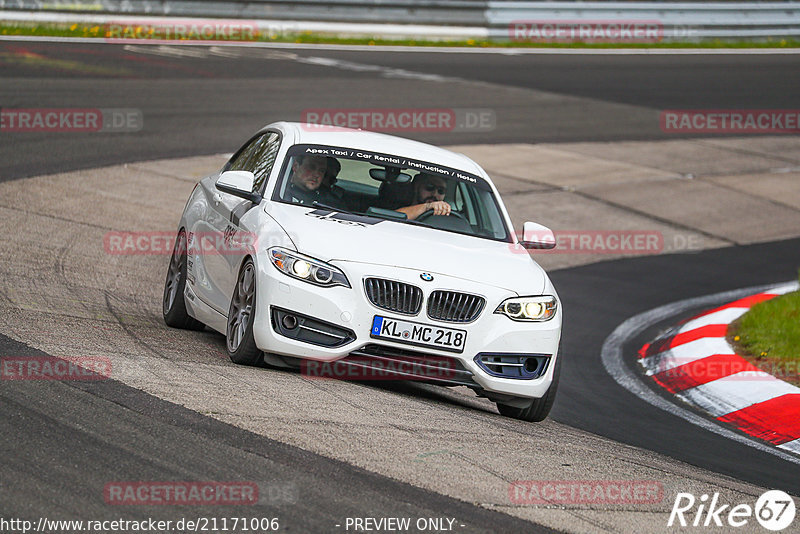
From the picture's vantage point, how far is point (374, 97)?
2111cm

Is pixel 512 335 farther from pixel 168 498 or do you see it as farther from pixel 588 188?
pixel 588 188

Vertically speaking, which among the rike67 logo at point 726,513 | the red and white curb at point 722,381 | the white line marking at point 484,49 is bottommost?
the red and white curb at point 722,381

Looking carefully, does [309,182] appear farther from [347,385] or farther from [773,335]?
[773,335]

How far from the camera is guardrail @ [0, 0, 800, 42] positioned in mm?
25969

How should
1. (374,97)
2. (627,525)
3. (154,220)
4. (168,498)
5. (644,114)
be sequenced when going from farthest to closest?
(644,114) → (374,97) → (154,220) → (627,525) → (168,498)

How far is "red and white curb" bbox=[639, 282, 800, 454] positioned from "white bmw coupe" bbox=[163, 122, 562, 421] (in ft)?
5.40

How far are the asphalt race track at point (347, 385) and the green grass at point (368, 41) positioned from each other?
131cm

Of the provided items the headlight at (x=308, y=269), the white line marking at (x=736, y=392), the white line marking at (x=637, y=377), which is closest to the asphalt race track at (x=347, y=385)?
the white line marking at (x=637, y=377)

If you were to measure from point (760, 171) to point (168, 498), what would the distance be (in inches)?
616

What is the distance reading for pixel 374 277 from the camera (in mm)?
7234

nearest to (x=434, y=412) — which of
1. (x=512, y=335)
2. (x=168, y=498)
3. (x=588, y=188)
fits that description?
(x=512, y=335)

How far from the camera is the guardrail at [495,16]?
85.2 feet

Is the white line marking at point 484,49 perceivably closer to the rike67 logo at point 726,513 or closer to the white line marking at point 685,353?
the white line marking at point 685,353

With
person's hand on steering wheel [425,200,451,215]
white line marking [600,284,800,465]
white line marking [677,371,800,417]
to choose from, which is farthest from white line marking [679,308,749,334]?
person's hand on steering wheel [425,200,451,215]
